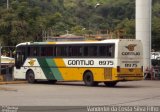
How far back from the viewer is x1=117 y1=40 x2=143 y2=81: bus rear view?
106 ft

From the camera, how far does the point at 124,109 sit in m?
17.0

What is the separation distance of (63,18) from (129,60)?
217 ft

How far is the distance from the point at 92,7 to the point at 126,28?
49.6 metres

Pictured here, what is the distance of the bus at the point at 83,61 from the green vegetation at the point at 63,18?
21655 millimetres

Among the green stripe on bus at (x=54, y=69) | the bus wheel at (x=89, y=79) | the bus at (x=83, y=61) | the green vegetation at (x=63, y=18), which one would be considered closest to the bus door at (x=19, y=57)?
the bus at (x=83, y=61)

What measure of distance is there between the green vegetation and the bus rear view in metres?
27.6

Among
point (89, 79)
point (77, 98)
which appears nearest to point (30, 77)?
point (89, 79)

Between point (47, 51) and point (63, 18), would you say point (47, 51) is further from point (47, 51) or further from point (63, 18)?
point (63, 18)

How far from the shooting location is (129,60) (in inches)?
1283

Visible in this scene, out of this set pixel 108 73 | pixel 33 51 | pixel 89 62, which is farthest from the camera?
pixel 33 51

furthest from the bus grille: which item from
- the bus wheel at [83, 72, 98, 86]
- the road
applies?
the road

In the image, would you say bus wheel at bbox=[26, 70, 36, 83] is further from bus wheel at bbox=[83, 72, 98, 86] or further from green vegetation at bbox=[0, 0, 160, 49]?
green vegetation at bbox=[0, 0, 160, 49]

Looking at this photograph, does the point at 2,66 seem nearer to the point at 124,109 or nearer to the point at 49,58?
the point at 49,58

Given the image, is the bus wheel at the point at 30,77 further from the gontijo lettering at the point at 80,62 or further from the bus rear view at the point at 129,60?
the bus rear view at the point at 129,60
